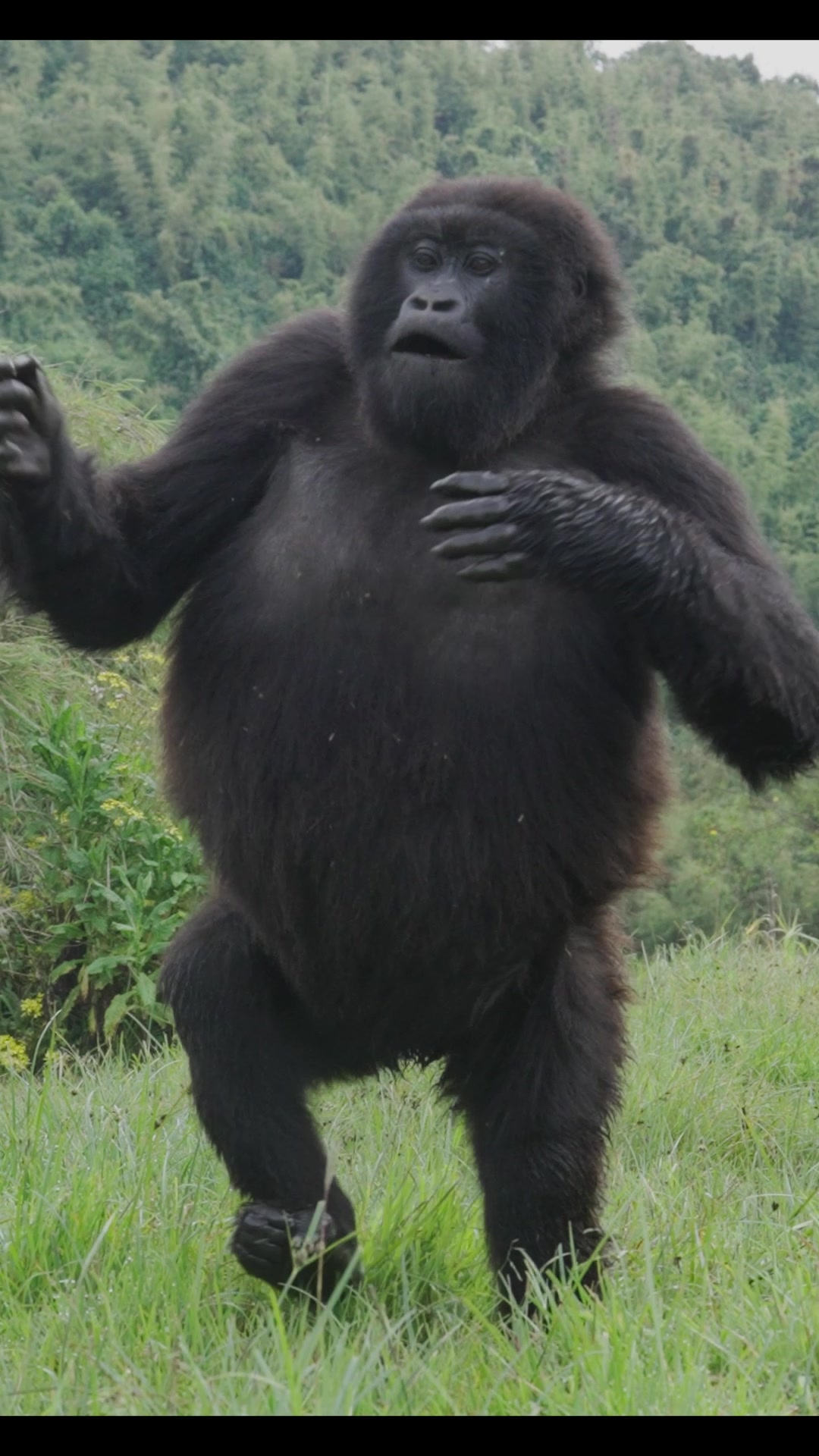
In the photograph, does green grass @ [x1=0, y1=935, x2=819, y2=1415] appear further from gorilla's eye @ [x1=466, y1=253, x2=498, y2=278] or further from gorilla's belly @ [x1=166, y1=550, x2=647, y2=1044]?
gorilla's eye @ [x1=466, y1=253, x2=498, y2=278]

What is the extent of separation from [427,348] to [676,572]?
0.67 metres

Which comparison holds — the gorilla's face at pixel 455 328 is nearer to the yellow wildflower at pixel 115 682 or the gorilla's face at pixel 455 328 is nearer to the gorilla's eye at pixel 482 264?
the gorilla's eye at pixel 482 264

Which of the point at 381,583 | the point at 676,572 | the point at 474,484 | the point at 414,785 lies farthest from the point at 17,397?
the point at 676,572

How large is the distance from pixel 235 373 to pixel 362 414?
1.08ft

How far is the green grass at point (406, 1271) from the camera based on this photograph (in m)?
2.65

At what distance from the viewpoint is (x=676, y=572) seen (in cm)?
334

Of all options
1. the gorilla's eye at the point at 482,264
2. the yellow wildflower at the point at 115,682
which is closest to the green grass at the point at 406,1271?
the gorilla's eye at the point at 482,264

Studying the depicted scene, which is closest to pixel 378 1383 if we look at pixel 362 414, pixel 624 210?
pixel 362 414

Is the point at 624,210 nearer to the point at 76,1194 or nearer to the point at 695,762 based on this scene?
the point at 695,762

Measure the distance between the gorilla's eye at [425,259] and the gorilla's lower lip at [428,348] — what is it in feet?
0.60

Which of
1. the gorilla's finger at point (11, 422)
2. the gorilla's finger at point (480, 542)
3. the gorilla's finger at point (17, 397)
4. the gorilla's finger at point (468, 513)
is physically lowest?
the gorilla's finger at point (480, 542)

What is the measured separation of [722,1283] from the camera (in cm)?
328

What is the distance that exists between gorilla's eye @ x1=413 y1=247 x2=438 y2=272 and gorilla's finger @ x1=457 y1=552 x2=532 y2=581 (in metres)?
0.67

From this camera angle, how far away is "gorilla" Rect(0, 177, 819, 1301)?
3375mm
